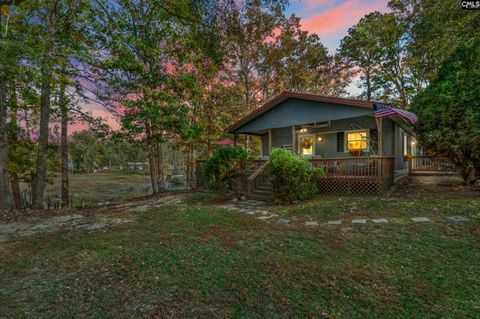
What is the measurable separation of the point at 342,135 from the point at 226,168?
6.50 m

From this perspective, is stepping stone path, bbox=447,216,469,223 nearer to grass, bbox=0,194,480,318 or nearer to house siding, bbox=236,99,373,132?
grass, bbox=0,194,480,318

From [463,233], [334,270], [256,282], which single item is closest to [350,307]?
[334,270]

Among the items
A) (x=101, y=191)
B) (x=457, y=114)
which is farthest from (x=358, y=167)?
(x=101, y=191)

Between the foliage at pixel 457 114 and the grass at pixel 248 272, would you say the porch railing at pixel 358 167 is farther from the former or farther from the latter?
the grass at pixel 248 272

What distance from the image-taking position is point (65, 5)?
7992 millimetres

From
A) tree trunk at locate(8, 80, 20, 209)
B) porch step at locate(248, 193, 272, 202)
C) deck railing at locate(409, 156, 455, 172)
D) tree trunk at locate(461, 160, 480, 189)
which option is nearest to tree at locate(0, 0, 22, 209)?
tree trunk at locate(8, 80, 20, 209)

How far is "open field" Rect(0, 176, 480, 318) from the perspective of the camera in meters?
2.47

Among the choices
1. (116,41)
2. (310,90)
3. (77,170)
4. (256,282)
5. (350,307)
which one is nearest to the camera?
(350,307)

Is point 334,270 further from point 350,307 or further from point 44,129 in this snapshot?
point 44,129

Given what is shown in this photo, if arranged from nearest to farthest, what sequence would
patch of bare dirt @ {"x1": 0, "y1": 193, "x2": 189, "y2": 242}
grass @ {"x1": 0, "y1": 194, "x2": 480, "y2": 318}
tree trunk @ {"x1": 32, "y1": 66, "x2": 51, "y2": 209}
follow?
grass @ {"x1": 0, "y1": 194, "x2": 480, "y2": 318} < patch of bare dirt @ {"x1": 0, "y1": 193, "x2": 189, "y2": 242} < tree trunk @ {"x1": 32, "y1": 66, "x2": 51, "y2": 209}

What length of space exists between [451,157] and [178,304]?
991cm

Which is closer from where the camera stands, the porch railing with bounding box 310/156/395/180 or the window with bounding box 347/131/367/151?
the porch railing with bounding box 310/156/395/180

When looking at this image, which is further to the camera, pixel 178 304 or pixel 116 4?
pixel 116 4

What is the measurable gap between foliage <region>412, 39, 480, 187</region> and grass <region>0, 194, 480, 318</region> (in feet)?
11.3
